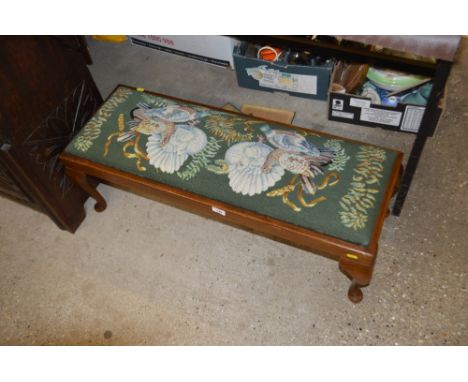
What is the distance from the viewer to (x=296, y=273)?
6.03 feet

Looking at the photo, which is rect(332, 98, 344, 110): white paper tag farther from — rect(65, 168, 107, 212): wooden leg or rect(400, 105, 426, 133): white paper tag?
rect(65, 168, 107, 212): wooden leg

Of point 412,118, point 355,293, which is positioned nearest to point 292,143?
point 355,293

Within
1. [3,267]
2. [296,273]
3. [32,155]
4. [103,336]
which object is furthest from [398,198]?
[3,267]

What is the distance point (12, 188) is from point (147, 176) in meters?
0.67

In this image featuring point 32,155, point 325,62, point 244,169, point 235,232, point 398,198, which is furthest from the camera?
point 325,62

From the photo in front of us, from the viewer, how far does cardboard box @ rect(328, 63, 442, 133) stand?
2051 mm

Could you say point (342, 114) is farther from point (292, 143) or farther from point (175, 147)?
point (175, 147)

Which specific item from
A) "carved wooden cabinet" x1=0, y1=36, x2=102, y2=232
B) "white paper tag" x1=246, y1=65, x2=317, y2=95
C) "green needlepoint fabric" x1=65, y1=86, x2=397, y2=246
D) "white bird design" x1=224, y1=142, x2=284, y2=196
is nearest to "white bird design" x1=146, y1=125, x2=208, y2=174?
"green needlepoint fabric" x1=65, y1=86, x2=397, y2=246

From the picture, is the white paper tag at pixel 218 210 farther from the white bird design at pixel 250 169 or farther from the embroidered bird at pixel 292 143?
the embroidered bird at pixel 292 143

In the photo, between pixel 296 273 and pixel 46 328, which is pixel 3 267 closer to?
pixel 46 328

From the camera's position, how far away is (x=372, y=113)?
2139mm

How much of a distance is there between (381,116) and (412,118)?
0.46ft

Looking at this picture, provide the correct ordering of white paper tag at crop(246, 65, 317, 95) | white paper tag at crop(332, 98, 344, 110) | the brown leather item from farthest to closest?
1. white paper tag at crop(246, 65, 317, 95)
2. white paper tag at crop(332, 98, 344, 110)
3. the brown leather item

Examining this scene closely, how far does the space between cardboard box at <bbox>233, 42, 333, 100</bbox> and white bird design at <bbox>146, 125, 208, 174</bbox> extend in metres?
0.76
